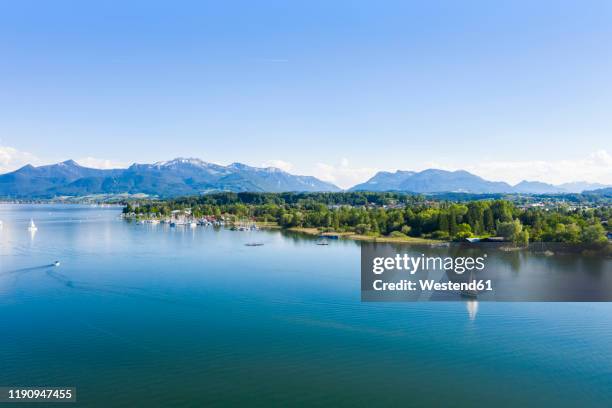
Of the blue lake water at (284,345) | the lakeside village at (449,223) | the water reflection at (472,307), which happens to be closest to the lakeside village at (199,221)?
the lakeside village at (449,223)

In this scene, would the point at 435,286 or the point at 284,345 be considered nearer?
the point at 284,345

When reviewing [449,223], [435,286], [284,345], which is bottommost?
[284,345]

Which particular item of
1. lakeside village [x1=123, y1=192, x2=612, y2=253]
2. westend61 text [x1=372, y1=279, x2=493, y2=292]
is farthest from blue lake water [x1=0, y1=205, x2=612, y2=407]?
lakeside village [x1=123, y1=192, x2=612, y2=253]

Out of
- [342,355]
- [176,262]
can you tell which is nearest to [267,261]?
[176,262]

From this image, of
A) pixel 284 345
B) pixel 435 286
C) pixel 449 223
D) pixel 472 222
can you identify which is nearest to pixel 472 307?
pixel 435 286

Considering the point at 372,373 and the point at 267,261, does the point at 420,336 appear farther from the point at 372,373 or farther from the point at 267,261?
the point at 267,261

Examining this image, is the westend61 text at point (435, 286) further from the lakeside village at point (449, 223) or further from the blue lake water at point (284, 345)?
the lakeside village at point (449, 223)

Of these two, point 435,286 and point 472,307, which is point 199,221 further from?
point 472,307

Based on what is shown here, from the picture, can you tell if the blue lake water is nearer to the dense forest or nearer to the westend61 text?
the westend61 text

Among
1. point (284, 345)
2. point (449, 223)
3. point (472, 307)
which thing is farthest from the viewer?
point (449, 223)

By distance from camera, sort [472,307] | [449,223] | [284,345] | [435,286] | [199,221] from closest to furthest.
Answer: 1. [284,345]
2. [472,307]
3. [435,286]
4. [449,223]
5. [199,221]
